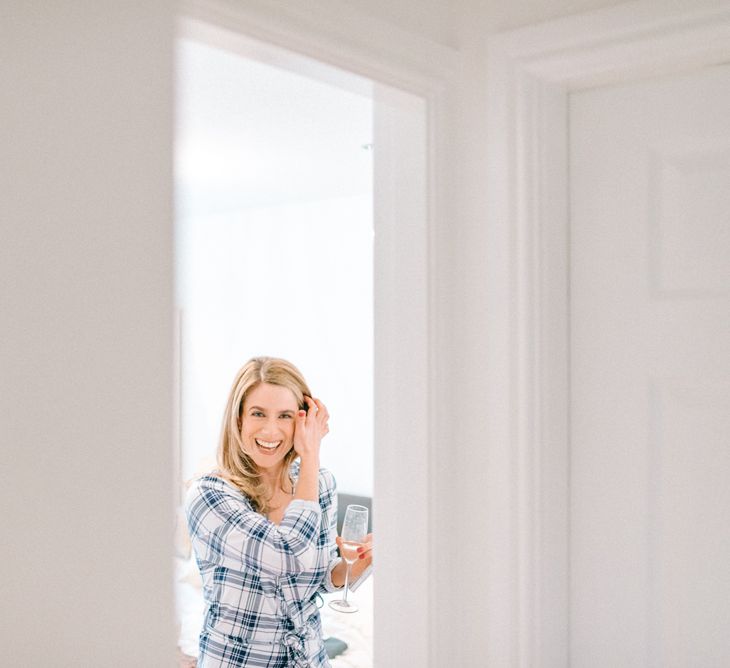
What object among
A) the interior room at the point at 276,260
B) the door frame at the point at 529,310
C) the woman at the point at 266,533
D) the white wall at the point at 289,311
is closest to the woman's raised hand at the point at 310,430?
the woman at the point at 266,533

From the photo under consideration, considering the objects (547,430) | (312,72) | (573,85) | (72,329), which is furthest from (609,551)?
(72,329)

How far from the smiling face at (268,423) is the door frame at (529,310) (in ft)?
2.37

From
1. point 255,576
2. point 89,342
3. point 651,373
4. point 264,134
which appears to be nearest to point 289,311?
point 264,134

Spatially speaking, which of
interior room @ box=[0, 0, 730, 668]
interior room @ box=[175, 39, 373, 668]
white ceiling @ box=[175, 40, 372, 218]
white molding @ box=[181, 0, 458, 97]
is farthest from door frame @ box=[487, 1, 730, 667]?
interior room @ box=[175, 39, 373, 668]

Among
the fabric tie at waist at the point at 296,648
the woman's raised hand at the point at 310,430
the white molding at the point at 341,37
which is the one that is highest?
the white molding at the point at 341,37

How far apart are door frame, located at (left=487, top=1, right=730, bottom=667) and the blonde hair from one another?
77 centimetres

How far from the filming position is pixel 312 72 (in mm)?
1184

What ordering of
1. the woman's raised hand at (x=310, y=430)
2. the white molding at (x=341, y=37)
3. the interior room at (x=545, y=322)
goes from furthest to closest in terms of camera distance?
the woman's raised hand at (x=310, y=430) < the interior room at (x=545, y=322) < the white molding at (x=341, y=37)

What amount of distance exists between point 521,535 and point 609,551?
0.17 meters

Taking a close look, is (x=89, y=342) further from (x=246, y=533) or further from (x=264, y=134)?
(x=264, y=134)

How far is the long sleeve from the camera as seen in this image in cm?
173

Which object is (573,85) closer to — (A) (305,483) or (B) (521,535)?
(B) (521,535)

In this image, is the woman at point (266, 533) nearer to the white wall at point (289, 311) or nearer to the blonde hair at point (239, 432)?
the blonde hair at point (239, 432)

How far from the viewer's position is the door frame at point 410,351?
1.31m
